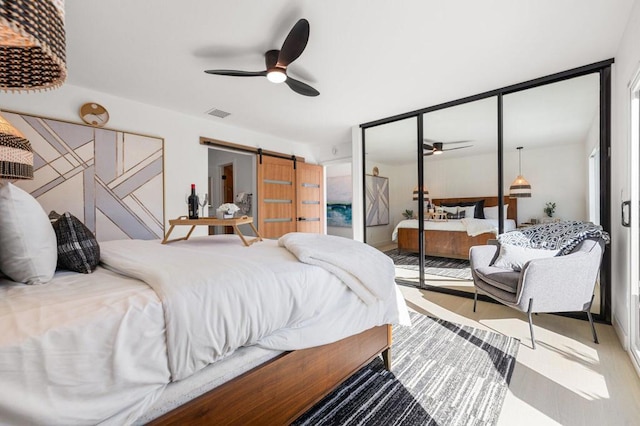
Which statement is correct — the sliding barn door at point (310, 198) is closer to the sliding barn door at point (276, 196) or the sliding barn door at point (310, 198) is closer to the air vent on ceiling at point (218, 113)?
the sliding barn door at point (276, 196)

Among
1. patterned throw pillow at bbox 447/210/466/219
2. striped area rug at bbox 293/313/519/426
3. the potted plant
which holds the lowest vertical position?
striped area rug at bbox 293/313/519/426

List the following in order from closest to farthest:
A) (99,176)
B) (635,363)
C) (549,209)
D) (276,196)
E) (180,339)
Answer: (180,339) < (635,363) < (549,209) < (99,176) < (276,196)

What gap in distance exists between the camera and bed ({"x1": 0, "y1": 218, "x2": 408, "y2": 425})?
27.3 inches

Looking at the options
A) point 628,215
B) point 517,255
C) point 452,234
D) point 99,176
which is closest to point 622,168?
point 628,215

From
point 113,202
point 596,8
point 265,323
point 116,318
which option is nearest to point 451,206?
point 596,8

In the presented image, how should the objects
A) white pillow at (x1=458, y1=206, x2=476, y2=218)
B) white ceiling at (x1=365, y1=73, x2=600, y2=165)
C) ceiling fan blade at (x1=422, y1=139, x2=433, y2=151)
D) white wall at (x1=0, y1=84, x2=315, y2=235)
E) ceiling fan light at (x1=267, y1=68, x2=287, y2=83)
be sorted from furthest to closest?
ceiling fan blade at (x1=422, y1=139, x2=433, y2=151), white pillow at (x1=458, y1=206, x2=476, y2=218), white wall at (x1=0, y1=84, x2=315, y2=235), white ceiling at (x1=365, y1=73, x2=600, y2=165), ceiling fan light at (x1=267, y1=68, x2=287, y2=83)

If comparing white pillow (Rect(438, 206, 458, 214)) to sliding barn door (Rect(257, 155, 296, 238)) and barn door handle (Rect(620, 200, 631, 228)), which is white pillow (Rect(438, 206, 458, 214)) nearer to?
barn door handle (Rect(620, 200, 631, 228))

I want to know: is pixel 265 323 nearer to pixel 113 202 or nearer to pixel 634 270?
pixel 634 270

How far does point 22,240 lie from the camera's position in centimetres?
103

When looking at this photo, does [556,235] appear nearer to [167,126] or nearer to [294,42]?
[294,42]

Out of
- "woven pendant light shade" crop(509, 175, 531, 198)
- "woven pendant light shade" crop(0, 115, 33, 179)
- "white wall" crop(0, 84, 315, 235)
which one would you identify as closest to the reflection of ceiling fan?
"woven pendant light shade" crop(509, 175, 531, 198)

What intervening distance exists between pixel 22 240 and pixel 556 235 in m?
3.55

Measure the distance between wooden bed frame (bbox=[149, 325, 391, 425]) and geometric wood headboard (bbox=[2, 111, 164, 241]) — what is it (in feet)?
9.64

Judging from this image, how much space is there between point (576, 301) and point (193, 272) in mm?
2643
